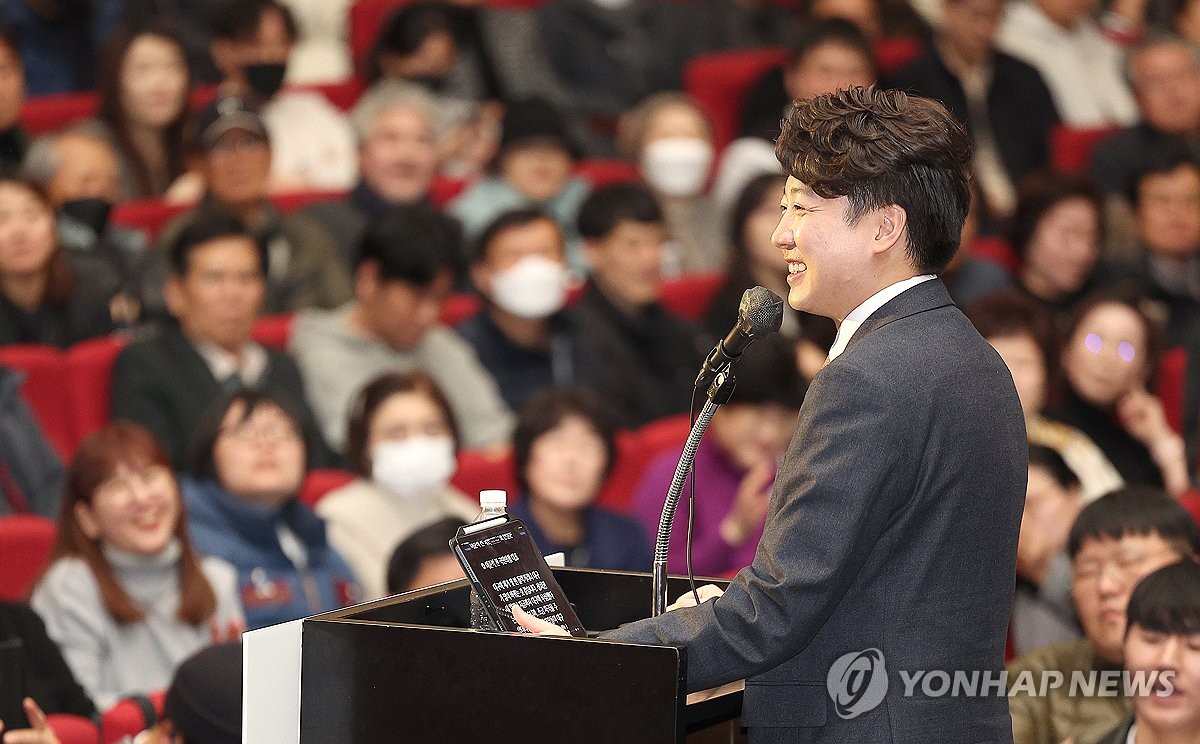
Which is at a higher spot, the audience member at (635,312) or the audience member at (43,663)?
the audience member at (635,312)

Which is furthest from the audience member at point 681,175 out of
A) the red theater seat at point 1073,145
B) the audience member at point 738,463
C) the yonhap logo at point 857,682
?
the yonhap logo at point 857,682

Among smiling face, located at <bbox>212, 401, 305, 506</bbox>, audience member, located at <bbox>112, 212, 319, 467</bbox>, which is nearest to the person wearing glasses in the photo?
smiling face, located at <bbox>212, 401, 305, 506</bbox>

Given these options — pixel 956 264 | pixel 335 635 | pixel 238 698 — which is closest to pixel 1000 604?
pixel 335 635

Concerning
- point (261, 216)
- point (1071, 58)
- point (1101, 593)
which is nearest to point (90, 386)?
point (261, 216)

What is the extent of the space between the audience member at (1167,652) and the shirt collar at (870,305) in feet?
3.18

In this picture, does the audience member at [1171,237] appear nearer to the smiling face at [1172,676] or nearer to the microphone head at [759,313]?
the smiling face at [1172,676]

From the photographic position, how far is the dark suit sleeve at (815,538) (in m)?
1.54

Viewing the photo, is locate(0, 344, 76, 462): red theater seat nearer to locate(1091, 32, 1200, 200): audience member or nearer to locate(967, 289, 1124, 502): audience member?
locate(967, 289, 1124, 502): audience member

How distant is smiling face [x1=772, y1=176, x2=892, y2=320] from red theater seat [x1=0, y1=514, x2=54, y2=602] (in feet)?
6.07

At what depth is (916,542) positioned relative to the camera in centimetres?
160

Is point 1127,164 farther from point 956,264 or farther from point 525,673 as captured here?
point 525,673

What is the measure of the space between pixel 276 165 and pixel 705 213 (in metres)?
1.36

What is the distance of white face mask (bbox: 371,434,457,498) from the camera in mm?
3490

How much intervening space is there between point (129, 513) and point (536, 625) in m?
1.52
